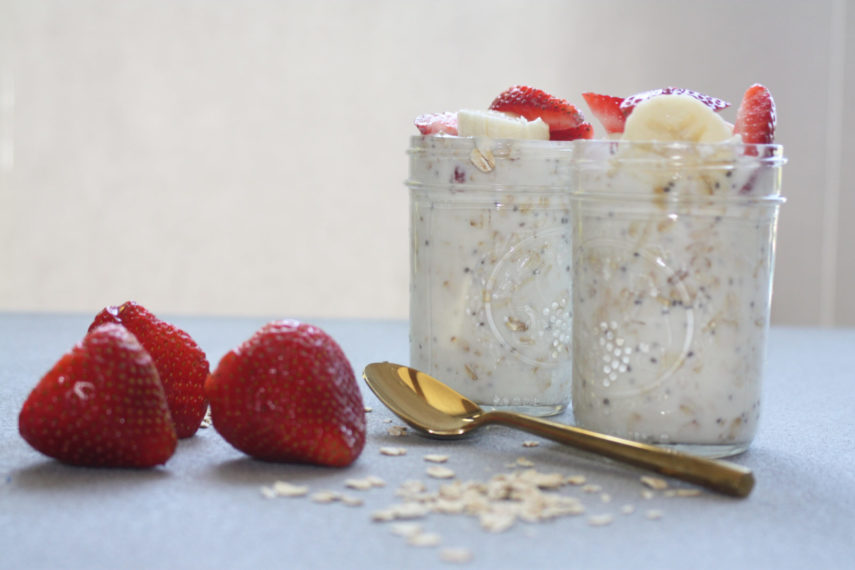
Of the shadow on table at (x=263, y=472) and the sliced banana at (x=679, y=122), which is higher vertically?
the sliced banana at (x=679, y=122)

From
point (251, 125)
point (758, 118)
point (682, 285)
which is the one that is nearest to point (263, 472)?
point (682, 285)

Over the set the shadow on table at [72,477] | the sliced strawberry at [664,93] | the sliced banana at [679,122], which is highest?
the sliced strawberry at [664,93]

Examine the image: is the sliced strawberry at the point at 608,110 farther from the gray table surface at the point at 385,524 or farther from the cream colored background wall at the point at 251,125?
the cream colored background wall at the point at 251,125

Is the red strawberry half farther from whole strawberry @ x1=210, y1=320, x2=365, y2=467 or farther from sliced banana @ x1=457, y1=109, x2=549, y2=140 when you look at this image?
whole strawberry @ x1=210, y1=320, x2=365, y2=467

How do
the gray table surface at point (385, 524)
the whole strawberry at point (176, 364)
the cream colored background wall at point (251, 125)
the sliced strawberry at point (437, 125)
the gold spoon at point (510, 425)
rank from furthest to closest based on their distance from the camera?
the cream colored background wall at point (251, 125)
the sliced strawberry at point (437, 125)
the whole strawberry at point (176, 364)
the gold spoon at point (510, 425)
the gray table surface at point (385, 524)

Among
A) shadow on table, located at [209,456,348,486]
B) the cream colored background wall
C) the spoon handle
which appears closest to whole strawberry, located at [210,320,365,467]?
shadow on table, located at [209,456,348,486]

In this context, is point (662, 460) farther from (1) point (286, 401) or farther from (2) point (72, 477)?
(2) point (72, 477)

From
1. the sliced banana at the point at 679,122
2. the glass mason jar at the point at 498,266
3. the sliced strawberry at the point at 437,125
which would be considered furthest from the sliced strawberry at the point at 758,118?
the sliced strawberry at the point at 437,125

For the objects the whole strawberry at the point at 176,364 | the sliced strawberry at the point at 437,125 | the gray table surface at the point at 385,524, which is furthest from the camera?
the sliced strawberry at the point at 437,125
